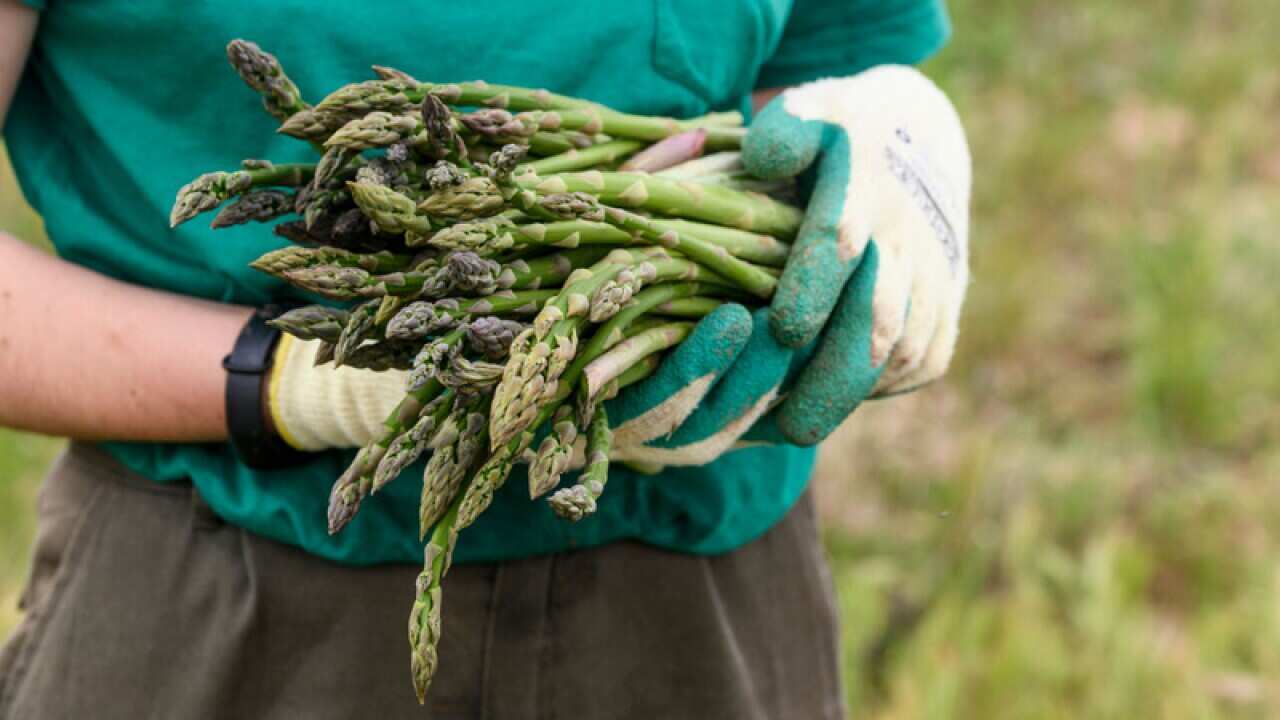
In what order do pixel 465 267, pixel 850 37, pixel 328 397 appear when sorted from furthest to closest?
pixel 850 37
pixel 328 397
pixel 465 267

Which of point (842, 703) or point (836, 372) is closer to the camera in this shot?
point (836, 372)

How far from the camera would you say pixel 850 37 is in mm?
1623

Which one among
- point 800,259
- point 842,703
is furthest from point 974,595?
point 800,259

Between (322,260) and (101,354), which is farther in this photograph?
(101,354)

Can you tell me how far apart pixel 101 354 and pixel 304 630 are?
0.35 metres

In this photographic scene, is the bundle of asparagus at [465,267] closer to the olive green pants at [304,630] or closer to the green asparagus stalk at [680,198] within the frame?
the green asparagus stalk at [680,198]

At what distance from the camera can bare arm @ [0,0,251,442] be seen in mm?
1184

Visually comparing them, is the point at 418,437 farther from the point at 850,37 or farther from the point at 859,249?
the point at 850,37

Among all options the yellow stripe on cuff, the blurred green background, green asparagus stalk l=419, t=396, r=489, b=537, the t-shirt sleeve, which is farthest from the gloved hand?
the blurred green background

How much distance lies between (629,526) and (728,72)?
1.75 feet

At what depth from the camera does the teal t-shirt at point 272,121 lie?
1.15 metres

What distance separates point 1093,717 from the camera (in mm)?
2547

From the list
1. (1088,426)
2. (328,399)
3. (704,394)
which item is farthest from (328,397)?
(1088,426)

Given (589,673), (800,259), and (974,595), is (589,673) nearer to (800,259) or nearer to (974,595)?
(800,259)
